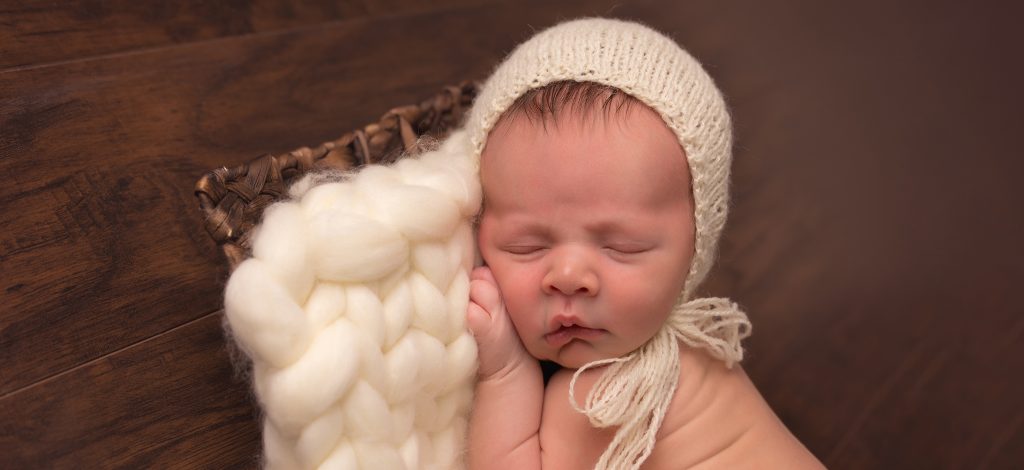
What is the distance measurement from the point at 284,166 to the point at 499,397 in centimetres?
35

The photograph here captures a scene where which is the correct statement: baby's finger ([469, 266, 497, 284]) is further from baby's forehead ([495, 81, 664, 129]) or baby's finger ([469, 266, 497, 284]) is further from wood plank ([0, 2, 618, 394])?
wood plank ([0, 2, 618, 394])

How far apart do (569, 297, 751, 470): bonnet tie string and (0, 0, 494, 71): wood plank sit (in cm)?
80

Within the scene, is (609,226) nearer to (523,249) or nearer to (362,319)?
(523,249)

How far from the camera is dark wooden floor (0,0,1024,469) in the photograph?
0.92 metres

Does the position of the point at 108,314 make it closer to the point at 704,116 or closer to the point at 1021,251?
the point at 704,116

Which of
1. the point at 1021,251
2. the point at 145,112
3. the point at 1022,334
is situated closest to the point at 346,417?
the point at 145,112

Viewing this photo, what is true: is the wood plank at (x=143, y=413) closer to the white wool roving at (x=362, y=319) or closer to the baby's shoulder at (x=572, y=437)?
the white wool roving at (x=362, y=319)

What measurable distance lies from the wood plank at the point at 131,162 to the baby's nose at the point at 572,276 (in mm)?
431

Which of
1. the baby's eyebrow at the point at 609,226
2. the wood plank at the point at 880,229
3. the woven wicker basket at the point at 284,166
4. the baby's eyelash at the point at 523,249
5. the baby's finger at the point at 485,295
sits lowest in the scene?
the wood plank at the point at 880,229

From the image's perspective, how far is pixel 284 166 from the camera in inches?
35.5

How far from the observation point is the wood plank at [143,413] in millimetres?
849

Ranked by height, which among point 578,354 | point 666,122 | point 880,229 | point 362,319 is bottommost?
point 880,229

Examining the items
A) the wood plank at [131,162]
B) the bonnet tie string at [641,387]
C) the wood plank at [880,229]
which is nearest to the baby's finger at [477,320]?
the bonnet tie string at [641,387]

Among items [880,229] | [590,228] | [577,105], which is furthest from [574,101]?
[880,229]
